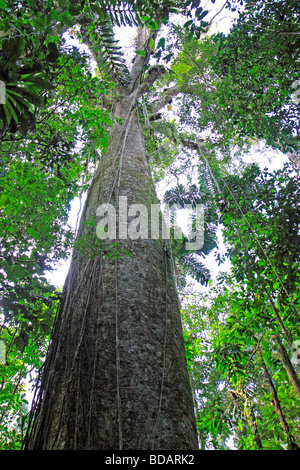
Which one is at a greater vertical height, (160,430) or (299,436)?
(299,436)

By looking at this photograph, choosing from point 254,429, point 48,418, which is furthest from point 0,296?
point 254,429

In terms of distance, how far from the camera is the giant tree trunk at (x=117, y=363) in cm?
98

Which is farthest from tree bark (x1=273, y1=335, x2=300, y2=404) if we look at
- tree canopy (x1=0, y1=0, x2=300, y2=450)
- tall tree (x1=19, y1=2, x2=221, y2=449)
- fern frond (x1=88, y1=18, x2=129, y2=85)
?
fern frond (x1=88, y1=18, x2=129, y2=85)

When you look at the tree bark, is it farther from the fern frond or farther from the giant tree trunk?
the fern frond

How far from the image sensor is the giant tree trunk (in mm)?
985

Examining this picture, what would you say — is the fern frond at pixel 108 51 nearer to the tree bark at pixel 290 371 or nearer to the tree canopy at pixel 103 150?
the tree canopy at pixel 103 150

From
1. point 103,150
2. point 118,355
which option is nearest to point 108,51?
point 103,150

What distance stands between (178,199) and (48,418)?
4626 millimetres

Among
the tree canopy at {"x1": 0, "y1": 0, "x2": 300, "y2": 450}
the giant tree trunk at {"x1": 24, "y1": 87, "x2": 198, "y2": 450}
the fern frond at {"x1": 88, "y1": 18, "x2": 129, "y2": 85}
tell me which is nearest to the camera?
the giant tree trunk at {"x1": 24, "y1": 87, "x2": 198, "y2": 450}

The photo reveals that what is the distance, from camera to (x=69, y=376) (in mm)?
1130

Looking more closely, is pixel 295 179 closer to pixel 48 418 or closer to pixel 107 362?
pixel 107 362

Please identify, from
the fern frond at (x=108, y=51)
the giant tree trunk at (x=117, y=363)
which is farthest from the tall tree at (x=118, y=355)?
the fern frond at (x=108, y=51)

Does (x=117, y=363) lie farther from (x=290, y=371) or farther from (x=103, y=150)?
(x=103, y=150)
